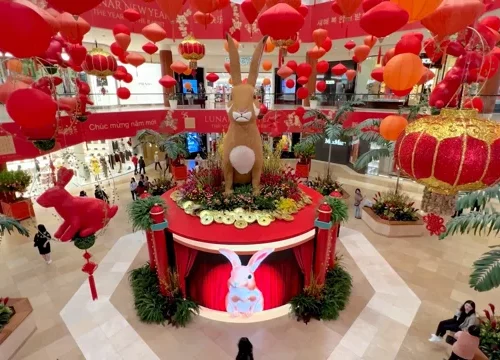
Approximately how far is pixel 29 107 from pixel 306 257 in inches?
205

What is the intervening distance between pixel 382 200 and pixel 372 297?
4.62 metres

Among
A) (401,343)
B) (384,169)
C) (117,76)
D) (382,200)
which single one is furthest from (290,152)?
(401,343)

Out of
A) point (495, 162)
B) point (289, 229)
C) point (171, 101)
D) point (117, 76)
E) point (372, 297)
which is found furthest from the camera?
point (171, 101)

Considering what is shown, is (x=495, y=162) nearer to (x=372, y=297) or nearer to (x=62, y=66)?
(x=62, y=66)

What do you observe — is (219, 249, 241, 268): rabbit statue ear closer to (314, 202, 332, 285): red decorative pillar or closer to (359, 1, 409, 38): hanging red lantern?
(314, 202, 332, 285): red decorative pillar

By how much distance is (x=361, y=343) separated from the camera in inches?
218

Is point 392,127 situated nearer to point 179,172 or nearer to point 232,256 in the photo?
point 232,256

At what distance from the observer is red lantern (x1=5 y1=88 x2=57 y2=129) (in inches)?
102

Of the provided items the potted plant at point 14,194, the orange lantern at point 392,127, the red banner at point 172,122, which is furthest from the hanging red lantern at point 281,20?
the potted plant at point 14,194

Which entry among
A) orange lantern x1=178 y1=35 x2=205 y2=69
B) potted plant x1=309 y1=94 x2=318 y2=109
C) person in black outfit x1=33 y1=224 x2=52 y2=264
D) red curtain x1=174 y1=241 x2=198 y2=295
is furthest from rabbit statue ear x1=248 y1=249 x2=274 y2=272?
potted plant x1=309 y1=94 x2=318 y2=109

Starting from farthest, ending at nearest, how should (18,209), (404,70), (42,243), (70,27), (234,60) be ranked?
1. (18,209)
2. (42,243)
3. (234,60)
4. (70,27)
5. (404,70)

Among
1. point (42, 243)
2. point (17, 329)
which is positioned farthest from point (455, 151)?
point (42, 243)

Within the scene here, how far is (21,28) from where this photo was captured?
6.51 ft

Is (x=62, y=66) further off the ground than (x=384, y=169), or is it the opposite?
(x=62, y=66)
